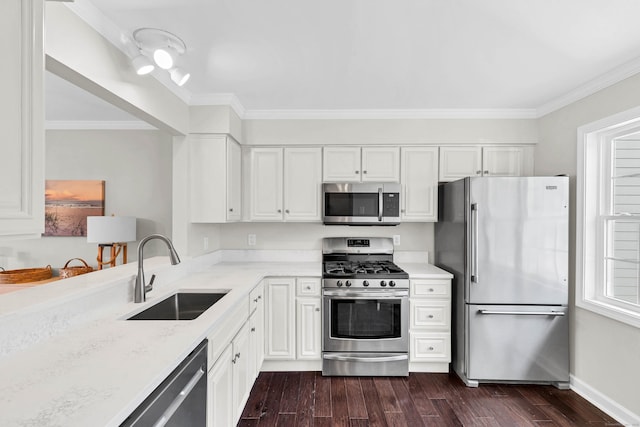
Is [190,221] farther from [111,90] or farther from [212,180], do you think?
[111,90]

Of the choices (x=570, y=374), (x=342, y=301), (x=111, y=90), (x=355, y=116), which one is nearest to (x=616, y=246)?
(x=570, y=374)

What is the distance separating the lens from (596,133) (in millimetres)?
2549

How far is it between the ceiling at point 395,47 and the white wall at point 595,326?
12 centimetres

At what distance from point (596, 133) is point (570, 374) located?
198cm

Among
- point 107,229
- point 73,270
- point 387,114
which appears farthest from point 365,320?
point 73,270

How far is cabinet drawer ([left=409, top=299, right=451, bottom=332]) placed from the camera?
9.59 feet

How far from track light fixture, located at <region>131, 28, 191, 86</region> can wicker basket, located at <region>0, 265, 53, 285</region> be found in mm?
2647

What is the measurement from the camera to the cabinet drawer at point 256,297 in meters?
2.42

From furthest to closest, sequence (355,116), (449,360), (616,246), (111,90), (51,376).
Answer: (355,116), (449,360), (616,246), (111,90), (51,376)

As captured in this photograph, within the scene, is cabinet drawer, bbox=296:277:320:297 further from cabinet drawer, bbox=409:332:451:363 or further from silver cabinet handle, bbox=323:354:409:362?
cabinet drawer, bbox=409:332:451:363

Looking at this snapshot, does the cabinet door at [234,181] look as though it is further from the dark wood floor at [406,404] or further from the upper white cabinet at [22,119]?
the upper white cabinet at [22,119]

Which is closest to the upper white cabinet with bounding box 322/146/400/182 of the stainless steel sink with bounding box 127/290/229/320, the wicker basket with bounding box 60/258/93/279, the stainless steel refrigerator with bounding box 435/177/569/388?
the stainless steel refrigerator with bounding box 435/177/569/388

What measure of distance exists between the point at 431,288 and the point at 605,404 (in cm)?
141

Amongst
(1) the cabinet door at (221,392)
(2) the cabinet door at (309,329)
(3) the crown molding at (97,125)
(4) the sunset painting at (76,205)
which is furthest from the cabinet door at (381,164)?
(4) the sunset painting at (76,205)
